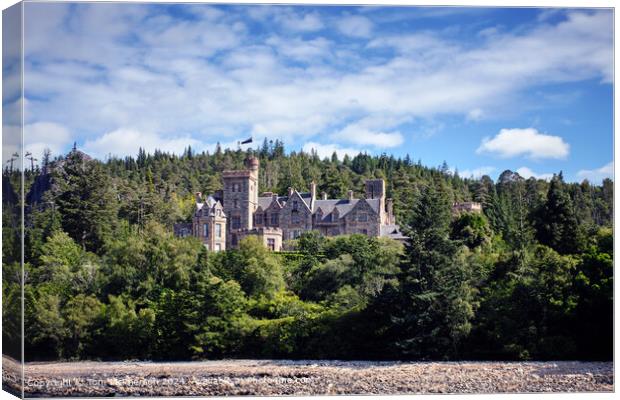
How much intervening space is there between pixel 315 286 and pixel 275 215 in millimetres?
8080

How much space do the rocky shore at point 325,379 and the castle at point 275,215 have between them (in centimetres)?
1089

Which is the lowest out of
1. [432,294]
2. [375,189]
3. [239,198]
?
[432,294]

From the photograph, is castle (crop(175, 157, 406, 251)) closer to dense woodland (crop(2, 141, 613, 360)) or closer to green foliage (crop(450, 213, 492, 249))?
dense woodland (crop(2, 141, 613, 360))

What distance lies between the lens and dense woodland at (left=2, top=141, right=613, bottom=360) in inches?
695

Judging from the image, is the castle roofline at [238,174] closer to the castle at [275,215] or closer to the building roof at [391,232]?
the castle at [275,215]

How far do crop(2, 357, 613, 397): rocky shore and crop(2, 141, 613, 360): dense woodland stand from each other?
0.81 metres

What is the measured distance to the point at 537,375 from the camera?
631 inches

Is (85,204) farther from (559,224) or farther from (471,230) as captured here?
(559,224)

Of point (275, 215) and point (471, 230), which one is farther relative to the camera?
point (275, 215)

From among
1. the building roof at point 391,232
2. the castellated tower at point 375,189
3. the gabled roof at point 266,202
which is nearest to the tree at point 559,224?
the building roof at point 391,232

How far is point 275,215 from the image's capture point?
29969 mm

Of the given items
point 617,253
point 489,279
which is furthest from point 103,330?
point 617,253

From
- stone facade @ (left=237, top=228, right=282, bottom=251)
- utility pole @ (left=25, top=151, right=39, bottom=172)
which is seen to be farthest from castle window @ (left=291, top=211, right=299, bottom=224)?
utility pole @ (left=25, top=151, right=39, bottom=172)

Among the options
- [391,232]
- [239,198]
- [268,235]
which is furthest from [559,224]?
[239,198]
